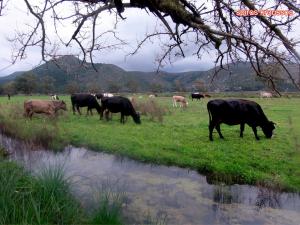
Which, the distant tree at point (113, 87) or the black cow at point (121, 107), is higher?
the distant tree at point (113, 87)

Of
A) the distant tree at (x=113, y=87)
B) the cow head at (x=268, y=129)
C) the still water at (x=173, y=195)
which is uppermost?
the distant tree at (x=113, y=87)

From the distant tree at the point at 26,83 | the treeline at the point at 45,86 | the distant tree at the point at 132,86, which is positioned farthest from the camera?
the distant tree at the point at 132,86

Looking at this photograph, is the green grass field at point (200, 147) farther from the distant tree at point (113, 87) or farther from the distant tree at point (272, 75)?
the distant tree at point (113, 87)

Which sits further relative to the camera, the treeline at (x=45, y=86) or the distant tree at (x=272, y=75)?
the treeline at (x=45, y=86)

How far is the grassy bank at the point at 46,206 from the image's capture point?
17.2 ft

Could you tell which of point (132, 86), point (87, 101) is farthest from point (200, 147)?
point (132, 86)

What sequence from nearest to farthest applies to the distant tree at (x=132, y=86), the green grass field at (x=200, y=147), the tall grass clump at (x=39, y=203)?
the tall grass clump at (x=39, y=203), the green grass field at (x=200, y=147), the distant tree at (x=132, y=86)

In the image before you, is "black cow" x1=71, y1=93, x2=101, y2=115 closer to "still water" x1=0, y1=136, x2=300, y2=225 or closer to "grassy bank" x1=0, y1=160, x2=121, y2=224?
"still water" x1=0, y1=136, x2=300, y2=225

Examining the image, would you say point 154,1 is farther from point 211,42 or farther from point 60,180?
point 60,180

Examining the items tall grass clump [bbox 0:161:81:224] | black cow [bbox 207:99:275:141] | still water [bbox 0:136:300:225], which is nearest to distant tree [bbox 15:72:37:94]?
black cow [bbox 207:99:275:141]

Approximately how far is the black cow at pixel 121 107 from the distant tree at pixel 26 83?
3304 inches

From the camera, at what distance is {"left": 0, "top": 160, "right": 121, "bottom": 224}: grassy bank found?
17.2ft

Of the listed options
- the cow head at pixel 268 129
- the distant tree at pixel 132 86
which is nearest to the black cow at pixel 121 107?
the cow head at pixel 268 129

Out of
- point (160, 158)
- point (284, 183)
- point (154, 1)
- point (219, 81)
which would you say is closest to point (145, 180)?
point (160, 158)
